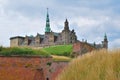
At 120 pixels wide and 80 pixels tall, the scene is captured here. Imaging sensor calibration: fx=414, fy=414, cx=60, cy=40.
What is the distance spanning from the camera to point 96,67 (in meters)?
9.62

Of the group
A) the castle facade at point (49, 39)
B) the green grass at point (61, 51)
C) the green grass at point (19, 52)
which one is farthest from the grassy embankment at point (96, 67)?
the castle facade at point (49, 39)

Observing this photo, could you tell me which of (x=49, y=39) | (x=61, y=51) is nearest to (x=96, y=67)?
(x=61, y=51)

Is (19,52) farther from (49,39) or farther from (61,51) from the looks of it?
(49,39)

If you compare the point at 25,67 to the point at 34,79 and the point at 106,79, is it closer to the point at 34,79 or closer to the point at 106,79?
the point at 34,79

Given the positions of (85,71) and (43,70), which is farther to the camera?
(43,70)

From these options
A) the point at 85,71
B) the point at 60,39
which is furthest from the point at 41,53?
the point at 60,39

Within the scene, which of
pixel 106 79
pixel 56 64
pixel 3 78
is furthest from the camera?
pixel 56 64

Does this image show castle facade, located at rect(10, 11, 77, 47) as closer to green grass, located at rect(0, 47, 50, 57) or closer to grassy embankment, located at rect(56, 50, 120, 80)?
green grass, located at rect(0, 47, 50, 57)

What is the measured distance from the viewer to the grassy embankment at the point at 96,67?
899cm

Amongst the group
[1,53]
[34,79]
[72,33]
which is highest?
[72,33]

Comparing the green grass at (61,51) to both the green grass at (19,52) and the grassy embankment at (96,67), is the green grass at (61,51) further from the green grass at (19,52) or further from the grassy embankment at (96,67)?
the grassy embankment at (96,67)

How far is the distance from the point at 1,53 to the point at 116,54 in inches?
304

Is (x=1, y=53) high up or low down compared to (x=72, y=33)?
down

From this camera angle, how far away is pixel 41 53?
1727cm
